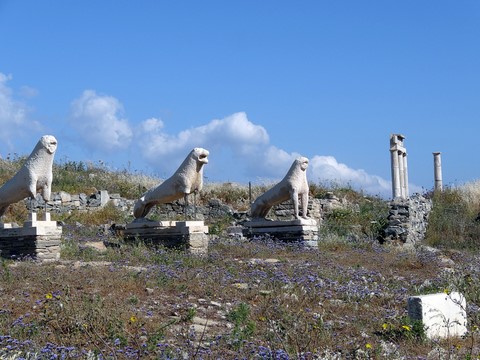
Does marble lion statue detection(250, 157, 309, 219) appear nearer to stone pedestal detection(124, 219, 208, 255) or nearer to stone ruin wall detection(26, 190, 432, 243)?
stone ruin wall detection(26, 190, 432, 243)

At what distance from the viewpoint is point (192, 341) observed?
6301 millimetres

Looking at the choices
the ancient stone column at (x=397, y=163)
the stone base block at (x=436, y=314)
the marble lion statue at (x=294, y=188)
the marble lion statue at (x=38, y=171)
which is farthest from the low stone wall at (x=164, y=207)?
the stone base block at (x=436, y=314)

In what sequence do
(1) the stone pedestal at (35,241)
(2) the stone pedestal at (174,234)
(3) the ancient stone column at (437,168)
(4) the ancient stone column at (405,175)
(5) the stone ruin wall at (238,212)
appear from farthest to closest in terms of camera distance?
1. (3) the ancient stone column at (437,168)
2. (4) the ancient stone column at (405,175)
3. (5) the stone ruin wall at (238,212)
4. (2) the stone pedestal at (174,234)
5. (1) the stone pedestal at (35,241)

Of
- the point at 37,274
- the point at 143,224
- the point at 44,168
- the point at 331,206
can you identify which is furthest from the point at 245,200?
the point at 37,274

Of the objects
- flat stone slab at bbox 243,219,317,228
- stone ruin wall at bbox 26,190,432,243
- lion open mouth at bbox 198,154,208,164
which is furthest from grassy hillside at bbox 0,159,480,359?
stone ruin wall at bbox 26,190,432,243

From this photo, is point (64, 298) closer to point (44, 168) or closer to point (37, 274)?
point (37, 274)

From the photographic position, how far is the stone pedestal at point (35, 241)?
40.8 ft

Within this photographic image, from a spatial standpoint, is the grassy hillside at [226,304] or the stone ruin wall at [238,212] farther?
the stone ruin wall at [238,212]

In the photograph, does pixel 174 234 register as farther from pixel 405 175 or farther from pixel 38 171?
pixel 405 175

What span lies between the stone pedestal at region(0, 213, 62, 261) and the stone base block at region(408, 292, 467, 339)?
704cm

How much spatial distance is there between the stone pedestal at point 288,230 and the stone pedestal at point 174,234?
3.05 m

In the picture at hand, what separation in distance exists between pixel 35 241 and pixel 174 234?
9.43 ft

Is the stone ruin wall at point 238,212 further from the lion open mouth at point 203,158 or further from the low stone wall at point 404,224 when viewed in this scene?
the lion open mouth at point 203,158

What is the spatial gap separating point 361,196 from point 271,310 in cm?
1830
